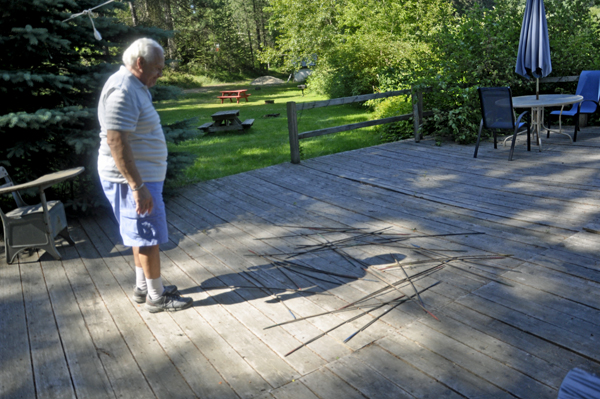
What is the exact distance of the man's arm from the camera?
8.57 feet

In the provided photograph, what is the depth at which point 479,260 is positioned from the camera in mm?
3523

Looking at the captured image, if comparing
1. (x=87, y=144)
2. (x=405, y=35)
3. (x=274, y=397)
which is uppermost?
(x=405, y=35)

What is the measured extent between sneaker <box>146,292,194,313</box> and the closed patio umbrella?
6.27 metres

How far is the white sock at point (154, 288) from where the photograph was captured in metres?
3.07

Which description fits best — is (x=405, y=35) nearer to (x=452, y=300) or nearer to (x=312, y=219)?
(x=312, y=219)

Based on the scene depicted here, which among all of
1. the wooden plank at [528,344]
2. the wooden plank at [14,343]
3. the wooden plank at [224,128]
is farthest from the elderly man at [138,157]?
the wooden plank at [224,128]

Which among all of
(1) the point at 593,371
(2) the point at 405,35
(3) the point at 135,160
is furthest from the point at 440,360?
(2) the point at 405,35

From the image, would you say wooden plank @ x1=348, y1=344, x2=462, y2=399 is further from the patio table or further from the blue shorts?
the patio table

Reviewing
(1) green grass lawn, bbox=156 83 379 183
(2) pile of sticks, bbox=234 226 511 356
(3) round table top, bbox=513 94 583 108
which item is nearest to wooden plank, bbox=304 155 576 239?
(2) pile of sticks, bbox=234 226 511 356

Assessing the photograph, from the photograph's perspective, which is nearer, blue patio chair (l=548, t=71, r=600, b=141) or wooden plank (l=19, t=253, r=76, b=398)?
wooden plank (l=19, t=253, r=76, b=398)

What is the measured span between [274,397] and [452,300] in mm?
1377

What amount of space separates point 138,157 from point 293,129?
14.4 feet

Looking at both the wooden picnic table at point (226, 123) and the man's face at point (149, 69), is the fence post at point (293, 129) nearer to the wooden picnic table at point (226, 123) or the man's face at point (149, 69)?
the man's face at point (149, 69)

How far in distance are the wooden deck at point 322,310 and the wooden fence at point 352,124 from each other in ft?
6.33
